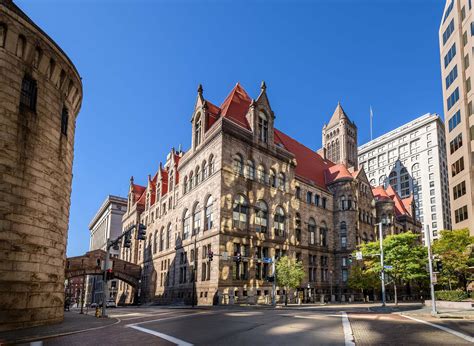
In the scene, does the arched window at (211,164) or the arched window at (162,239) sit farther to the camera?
the arched window at (162,239)

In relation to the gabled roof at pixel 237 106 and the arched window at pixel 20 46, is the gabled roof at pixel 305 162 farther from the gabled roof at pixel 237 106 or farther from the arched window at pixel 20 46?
the arched window at pixel 20 46

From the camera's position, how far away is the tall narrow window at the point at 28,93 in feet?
70.8

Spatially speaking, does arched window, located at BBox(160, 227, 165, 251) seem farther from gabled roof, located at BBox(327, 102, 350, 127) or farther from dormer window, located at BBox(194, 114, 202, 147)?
gabled roof, located at BBox(327, 102, 350, 127)

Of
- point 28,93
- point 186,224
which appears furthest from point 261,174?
point 28,93

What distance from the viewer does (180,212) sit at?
198ft

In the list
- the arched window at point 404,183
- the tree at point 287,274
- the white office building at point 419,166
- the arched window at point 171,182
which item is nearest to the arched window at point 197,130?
the arched window at point 171,182

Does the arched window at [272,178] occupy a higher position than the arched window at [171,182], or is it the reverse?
the arched window at [171,182]

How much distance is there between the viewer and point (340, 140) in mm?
91062

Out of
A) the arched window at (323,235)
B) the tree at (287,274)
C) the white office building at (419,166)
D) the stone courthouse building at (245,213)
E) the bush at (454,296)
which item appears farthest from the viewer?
the white office building at (419,166)

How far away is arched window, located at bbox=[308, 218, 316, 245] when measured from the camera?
63.9 metres

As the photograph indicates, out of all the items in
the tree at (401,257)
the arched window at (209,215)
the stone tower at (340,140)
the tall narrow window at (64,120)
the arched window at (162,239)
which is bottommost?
the tree at (401,257)

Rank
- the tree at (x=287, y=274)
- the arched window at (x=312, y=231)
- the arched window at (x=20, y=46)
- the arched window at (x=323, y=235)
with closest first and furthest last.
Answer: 1. the arched window at (x=20, y=46)
2. the tree at (x=287, y=274)
3. the arched window at (x=312, y=231)
4. the arched window at (x=323, y=235)

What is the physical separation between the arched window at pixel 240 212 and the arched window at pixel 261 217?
1.90 meters

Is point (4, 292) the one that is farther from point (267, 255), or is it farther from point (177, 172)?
point (177, 172)
